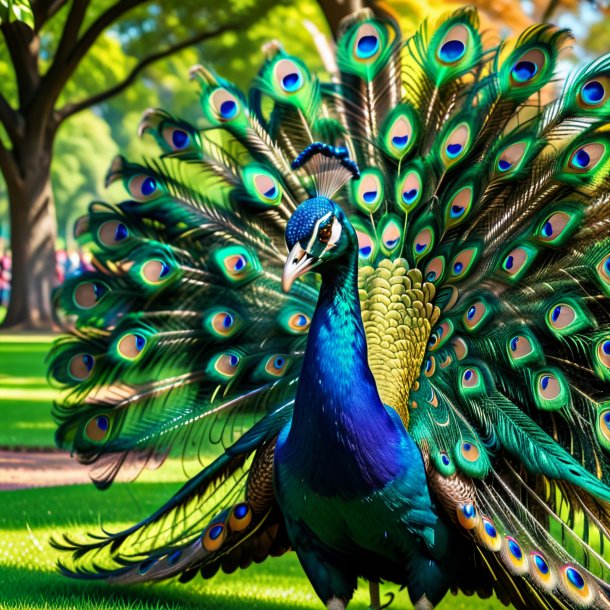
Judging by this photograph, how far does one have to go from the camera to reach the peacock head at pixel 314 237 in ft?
11.7

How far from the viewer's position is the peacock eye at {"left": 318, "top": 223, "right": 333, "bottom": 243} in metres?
3.63

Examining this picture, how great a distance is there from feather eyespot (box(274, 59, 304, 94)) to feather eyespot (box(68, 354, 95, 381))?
66.3 inches

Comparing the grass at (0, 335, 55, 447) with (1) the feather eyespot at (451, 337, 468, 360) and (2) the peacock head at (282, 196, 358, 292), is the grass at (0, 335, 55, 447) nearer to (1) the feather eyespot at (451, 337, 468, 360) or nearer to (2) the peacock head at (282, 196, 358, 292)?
(1) the feather eyespot at (451, 337, 468, 360)

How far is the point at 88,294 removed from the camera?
5.04 metres

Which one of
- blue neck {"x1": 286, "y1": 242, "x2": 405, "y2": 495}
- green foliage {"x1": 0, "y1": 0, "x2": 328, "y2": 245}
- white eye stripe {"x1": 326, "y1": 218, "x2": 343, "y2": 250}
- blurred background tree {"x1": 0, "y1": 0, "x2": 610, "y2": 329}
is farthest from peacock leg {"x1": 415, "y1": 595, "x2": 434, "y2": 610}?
green foliage {"x1": 0, "y1": 0, "x2": 328, "y2": 245}

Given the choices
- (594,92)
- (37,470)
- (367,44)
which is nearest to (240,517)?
(367,44)

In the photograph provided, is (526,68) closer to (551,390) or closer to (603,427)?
(551,390)

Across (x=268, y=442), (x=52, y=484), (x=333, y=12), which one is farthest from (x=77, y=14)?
(x=268, y=442)

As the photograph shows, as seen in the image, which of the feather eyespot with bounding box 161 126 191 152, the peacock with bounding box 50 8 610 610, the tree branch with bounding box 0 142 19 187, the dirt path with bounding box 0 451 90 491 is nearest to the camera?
the peacock with bounding box 50 8 610 610

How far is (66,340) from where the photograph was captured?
5102mm

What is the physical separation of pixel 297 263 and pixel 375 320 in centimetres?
93

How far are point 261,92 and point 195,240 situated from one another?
0.83 metres

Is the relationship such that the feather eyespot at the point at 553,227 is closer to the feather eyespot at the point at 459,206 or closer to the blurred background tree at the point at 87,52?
the feather eyespot at the point at 459,206

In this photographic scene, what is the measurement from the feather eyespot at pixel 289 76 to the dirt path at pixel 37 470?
4360 mm
